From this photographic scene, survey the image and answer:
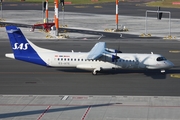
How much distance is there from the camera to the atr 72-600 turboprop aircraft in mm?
49688

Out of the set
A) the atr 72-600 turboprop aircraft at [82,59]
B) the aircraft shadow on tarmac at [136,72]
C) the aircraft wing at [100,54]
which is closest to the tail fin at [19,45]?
the atr 72-600 turboprop aircraft at [82,59]

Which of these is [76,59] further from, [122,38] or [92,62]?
[122,38]

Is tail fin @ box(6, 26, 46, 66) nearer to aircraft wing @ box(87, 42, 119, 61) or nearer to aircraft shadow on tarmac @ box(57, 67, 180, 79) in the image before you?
aircraft shadow on tarmac @ box(57, 67, 180, 79)

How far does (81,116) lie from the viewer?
3509 centimetres

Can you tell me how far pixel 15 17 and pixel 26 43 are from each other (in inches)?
2350

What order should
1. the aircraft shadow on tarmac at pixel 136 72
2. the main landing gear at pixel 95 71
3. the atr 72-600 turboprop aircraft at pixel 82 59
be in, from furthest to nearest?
1. the aircraft shadow on tarmac at pixel 136 72
2. the main landing gear at pixel 95 71
3. the atr 72-600 turboprop aircraft at pixel 82 59

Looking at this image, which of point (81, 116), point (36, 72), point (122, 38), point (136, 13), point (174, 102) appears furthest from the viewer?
point (136, 13)

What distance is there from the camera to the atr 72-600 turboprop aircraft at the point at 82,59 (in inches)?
1956

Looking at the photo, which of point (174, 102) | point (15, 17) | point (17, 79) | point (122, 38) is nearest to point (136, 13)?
point (15, 17)

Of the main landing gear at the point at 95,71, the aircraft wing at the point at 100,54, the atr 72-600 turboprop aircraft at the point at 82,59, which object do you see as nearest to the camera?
the aircraft wing at the point at 100,54

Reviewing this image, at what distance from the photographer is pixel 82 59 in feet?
164

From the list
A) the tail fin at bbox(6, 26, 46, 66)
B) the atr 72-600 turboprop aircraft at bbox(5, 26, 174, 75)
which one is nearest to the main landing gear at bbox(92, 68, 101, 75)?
the atr 72-600 turboprop aircraft at bbox(5, 26, 174, 75)

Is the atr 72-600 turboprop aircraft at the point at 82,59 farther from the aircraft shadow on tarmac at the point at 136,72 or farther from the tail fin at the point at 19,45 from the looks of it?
the aircraft shadow on tarmac at the point at 136,72

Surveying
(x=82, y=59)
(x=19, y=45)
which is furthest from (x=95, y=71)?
(x=19, y=45)
